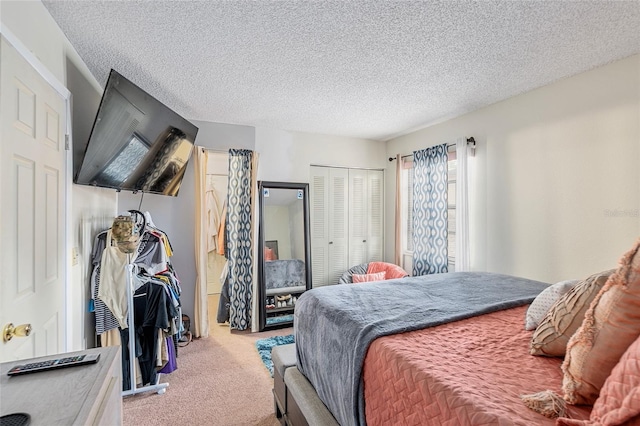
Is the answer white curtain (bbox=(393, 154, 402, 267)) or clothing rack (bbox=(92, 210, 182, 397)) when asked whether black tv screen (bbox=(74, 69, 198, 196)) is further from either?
white curtain (bbox=(393, 154, 402, 267))

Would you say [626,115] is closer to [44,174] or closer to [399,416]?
[399,416]

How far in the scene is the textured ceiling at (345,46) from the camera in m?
1.60

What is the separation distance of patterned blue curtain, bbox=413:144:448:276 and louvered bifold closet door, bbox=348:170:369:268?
2.68 ft

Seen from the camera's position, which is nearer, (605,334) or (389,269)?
(605,334)

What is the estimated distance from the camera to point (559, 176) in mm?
2469

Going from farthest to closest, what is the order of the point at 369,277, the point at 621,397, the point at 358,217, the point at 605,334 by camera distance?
the point at 358,217, the point at 369,277, the point at 605,334, the point at 621,397

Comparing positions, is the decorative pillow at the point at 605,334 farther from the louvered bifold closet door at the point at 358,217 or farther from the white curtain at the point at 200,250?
the louvered bifold closet door at the point at 358,217

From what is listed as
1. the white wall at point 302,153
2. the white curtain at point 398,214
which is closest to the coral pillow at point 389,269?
the white curtain at point 398,214

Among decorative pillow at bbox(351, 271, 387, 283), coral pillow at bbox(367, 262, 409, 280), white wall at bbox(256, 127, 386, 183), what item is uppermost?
white wall at bbox(256, 127, 386, 183)

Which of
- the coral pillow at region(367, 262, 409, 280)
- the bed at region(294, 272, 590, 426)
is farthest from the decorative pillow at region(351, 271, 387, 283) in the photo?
the bed at region(294, 272, 590, 426)

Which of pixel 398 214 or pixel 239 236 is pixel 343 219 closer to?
pixel 398 214

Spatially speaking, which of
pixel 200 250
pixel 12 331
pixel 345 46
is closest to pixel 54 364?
pixel 12 331

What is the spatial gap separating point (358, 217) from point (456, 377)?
11.3 feet

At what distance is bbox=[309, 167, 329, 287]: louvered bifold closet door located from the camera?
4102mm
